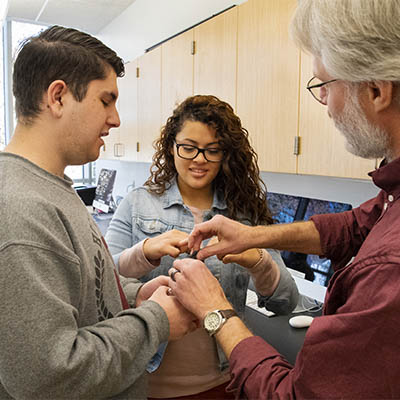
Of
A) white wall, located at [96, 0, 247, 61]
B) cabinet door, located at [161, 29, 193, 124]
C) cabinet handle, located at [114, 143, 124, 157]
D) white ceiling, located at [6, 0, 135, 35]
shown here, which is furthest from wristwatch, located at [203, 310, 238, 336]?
white ceiling, located at [6, 0, 135, 35]

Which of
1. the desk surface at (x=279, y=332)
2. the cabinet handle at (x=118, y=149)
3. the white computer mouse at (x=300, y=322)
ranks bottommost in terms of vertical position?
the desk surface at (x=279, y=332)

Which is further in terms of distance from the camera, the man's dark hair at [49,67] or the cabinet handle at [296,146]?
the cabinet handle at [296,146]

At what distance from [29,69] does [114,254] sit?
78 cm

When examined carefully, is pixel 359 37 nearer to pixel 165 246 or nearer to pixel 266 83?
pixel 165 246

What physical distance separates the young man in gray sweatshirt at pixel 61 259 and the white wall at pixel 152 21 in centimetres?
212

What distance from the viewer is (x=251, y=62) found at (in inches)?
75.8

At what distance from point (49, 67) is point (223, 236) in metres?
0.67

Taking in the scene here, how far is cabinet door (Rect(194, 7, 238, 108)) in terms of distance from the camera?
81.2 inches

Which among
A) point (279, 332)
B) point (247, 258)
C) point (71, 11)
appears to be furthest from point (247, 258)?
point (71, 11)

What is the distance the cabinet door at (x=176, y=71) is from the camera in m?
2.48

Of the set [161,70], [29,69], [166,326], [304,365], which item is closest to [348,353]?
[304,365]

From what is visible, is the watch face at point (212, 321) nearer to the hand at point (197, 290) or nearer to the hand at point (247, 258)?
the hand at point (197, 290)

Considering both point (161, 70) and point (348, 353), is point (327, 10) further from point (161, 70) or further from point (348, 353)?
point (161, 70)

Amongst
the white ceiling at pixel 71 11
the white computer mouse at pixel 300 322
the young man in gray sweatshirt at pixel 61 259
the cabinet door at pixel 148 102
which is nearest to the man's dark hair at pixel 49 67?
the young man in gray sweatshirt at pixel 61 259
